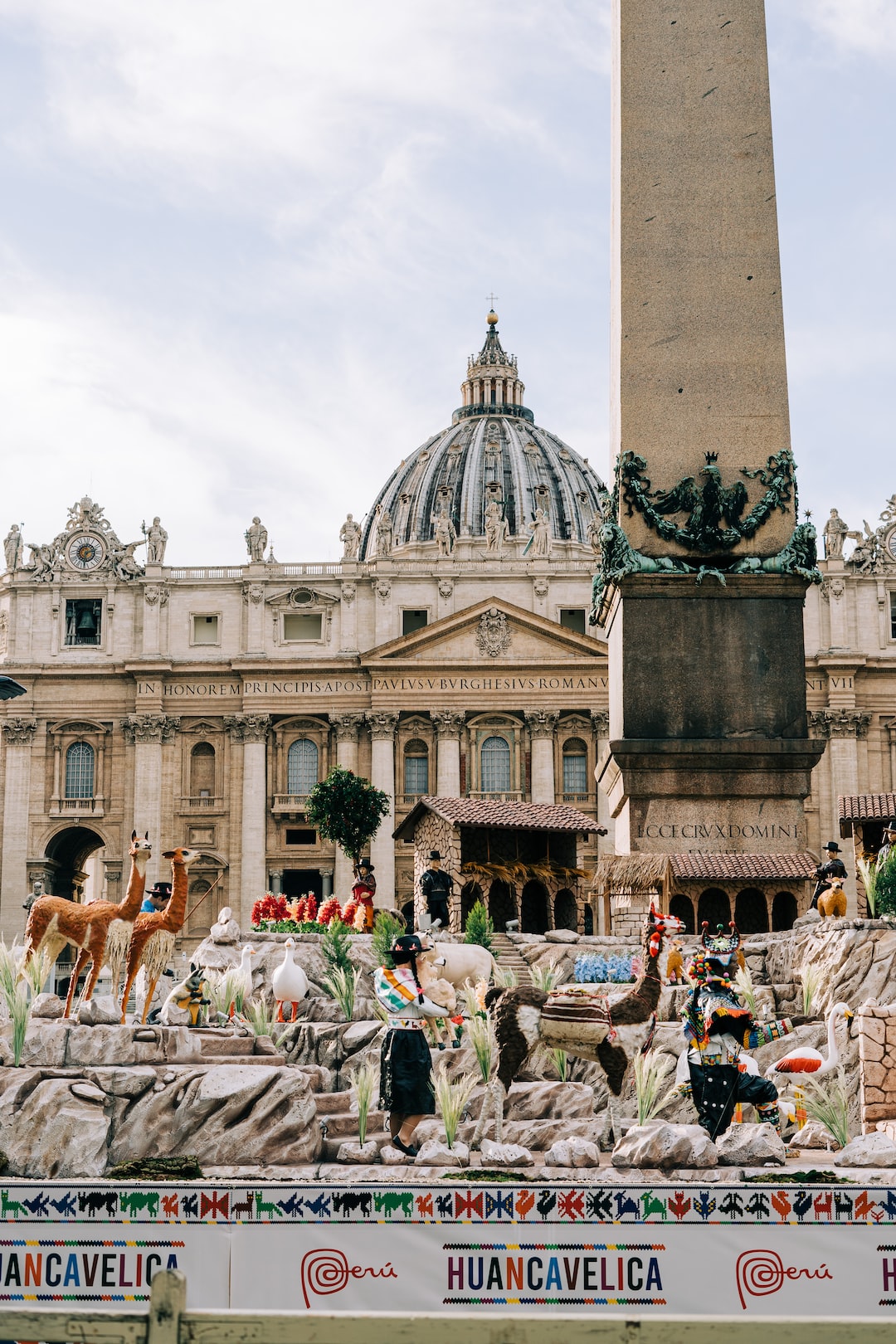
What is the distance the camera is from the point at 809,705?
73.4m

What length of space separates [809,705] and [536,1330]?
70.6 meters

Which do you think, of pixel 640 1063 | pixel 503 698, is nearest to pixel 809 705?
pixel 503 698

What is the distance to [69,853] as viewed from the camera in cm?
7762

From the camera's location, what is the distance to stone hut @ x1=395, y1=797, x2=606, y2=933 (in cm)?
3195

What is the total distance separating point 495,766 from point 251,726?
10.2 meters

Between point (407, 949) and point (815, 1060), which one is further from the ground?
point (407, 949)

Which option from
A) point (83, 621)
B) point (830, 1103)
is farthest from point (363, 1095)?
point (83, 621)

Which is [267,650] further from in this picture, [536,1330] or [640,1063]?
[536,1330]

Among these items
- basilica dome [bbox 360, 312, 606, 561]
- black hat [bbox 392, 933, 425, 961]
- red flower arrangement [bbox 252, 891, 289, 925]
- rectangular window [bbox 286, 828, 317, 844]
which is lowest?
black hat [bbox 392, 933, 425, 961]

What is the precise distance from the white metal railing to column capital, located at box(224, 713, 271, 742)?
7036cm

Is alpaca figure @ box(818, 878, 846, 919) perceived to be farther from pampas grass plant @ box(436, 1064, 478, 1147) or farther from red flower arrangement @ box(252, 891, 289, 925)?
red flower arrangement @ box(252, 891, 289, 925)

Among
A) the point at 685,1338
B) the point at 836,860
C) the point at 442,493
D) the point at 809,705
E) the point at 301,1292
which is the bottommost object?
the point at 301,1292

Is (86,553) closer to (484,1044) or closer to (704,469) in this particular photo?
(704,469)

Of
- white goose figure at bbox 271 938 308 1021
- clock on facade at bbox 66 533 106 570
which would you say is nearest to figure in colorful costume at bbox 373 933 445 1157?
white goose figure at bbox 271 938 308 1021
